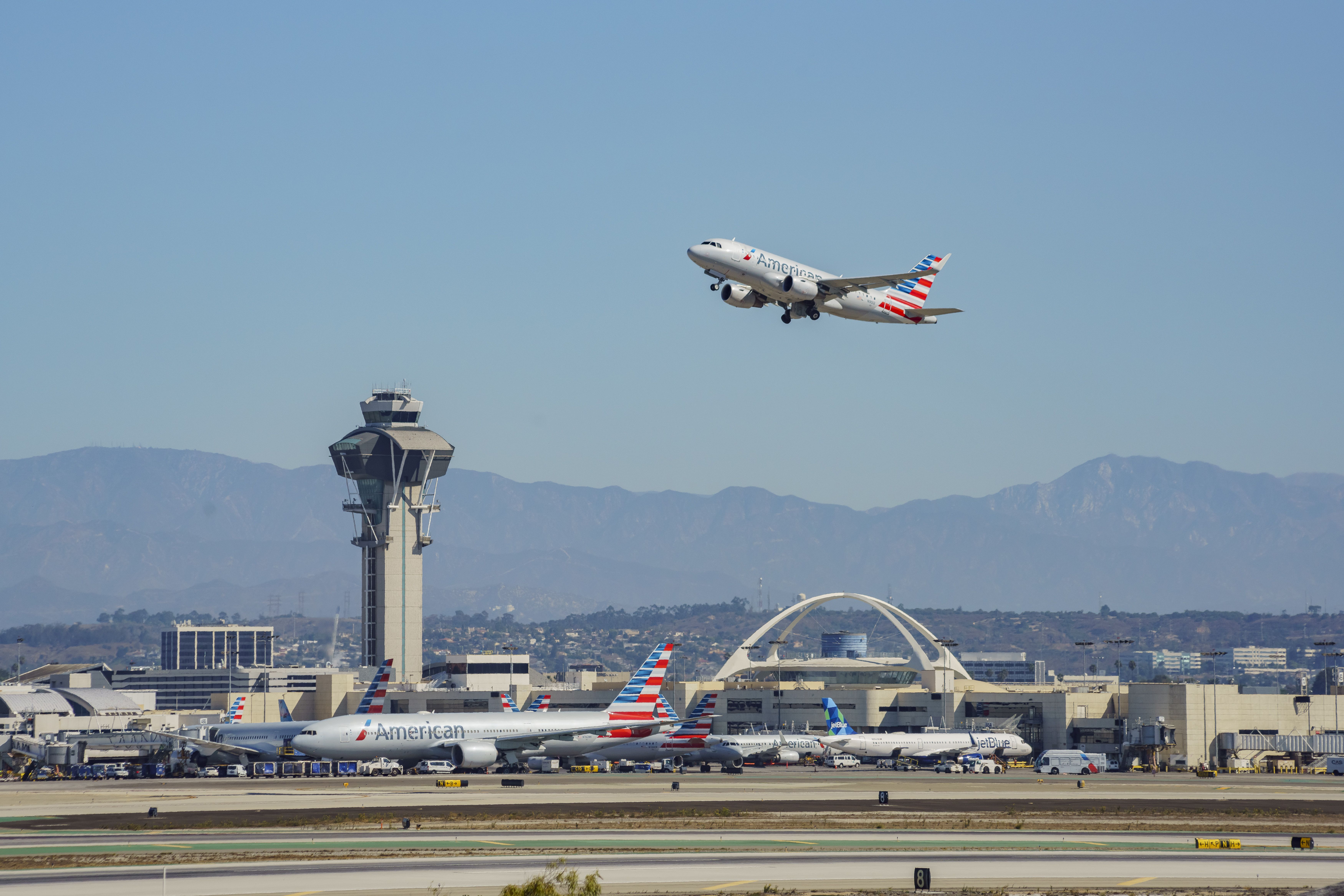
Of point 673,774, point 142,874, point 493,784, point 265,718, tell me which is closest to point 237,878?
point 142,874

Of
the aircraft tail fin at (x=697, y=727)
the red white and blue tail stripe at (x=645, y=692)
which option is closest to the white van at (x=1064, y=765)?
the aircraft tail fin at (x=697, y=727)

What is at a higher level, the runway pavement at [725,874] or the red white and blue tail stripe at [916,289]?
the red white and blue tail stripe at [916,289]

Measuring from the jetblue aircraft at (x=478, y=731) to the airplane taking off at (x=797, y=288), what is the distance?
3896 cm

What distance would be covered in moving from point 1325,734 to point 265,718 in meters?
126

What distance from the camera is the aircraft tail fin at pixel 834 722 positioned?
15475 cm

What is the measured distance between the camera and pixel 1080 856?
2185 inches

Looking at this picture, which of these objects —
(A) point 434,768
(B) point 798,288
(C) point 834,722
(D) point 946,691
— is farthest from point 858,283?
(D) point 946,691

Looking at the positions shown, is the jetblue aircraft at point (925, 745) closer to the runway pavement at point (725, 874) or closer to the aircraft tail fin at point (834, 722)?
the aircraft tail fin at point (834, 722)

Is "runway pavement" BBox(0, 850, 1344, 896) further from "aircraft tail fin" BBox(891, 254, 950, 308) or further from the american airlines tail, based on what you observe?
the american airlines tail

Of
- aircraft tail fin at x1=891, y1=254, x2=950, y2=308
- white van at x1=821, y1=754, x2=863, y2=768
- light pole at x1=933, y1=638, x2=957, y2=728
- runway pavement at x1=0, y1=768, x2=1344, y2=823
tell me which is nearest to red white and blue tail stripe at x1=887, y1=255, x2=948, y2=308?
aircraft tail fin at x1=891, y1=254, x2=950, y2=308

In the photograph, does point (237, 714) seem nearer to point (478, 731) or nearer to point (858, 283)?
point (478, 731)

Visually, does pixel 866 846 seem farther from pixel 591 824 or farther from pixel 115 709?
pixel 115 709

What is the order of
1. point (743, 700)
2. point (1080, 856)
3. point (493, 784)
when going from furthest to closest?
point (743, 700), point (493, 784), point (1080, 856)

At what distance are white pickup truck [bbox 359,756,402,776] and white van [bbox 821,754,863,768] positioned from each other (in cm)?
4227
